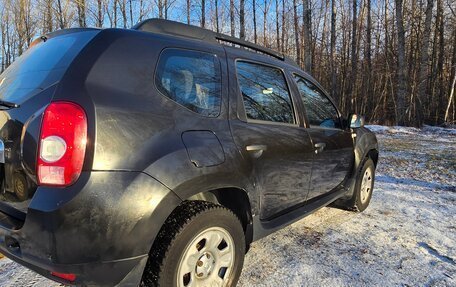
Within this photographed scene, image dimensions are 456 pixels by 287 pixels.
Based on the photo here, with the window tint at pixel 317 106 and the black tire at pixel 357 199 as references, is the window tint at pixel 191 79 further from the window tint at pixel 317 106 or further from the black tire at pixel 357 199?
the black tire at pixel 357 199

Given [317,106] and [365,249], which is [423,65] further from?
[365,249]

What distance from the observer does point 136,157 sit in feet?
6.14

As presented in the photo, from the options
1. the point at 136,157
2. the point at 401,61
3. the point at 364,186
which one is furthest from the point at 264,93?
the point at 401,61

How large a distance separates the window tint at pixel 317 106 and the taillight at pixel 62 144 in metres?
2.31

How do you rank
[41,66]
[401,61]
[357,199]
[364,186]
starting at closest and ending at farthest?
[41,66] < [357,199] < [364,186] < [401,61]

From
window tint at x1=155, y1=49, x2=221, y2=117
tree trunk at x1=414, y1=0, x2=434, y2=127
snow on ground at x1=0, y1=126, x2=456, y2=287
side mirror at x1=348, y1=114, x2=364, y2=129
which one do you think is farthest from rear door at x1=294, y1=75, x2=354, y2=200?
tree trunk at x1=414, y1=0, x2=434, y2=127

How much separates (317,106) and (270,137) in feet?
4.01

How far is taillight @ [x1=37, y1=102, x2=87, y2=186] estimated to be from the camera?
1762 mm

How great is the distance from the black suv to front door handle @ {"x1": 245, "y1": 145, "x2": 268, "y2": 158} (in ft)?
0.05

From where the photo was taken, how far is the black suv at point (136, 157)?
69.7 inches

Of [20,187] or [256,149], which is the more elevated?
[256,149]

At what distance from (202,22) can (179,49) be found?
32322 millimetres

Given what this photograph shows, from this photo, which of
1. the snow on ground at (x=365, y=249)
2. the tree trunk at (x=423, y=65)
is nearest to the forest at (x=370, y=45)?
the tree trunk at (x=423, y=65)

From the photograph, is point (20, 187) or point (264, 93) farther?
point (264, 93)
